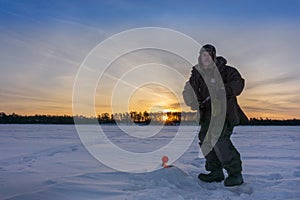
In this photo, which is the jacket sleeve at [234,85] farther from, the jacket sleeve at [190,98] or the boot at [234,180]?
the boot at [234,180]

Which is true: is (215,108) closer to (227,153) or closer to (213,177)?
(227,153)

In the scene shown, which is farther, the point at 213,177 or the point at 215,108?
the point at 213,177

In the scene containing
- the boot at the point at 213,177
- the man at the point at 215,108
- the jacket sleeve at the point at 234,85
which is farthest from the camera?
the boot at the point at 213,177

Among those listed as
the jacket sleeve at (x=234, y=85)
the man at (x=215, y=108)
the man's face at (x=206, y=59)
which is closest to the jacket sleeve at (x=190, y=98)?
the man at (x=215, y=108)

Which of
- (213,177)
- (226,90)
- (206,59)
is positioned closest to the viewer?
(226,90)

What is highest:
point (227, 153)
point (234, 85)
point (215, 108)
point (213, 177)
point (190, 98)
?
point (234, 85)

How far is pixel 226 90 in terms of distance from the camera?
11.0 feet

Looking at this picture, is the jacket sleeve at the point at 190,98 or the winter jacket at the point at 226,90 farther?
the jacket sleeve at the point at 190,98

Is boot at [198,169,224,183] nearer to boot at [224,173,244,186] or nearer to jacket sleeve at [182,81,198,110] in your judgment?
boot at [224,173,244,186]

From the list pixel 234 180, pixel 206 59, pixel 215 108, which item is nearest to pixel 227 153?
pixel 234 180

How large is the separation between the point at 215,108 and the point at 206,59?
0.60m

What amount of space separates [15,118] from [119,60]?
7674cm

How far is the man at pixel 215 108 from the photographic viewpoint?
3476 mm

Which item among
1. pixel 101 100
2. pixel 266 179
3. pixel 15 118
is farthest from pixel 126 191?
pixel 15 118
